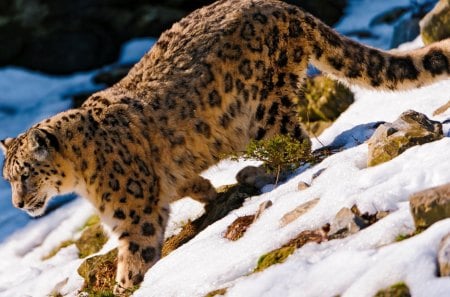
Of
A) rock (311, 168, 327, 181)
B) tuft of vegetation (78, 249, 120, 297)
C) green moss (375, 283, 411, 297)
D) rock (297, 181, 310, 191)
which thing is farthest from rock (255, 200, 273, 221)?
green moss (375, 283, 411, 297)

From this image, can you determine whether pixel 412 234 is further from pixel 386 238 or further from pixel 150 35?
pixel 150 35

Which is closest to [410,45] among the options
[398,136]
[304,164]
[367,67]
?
[367,67]

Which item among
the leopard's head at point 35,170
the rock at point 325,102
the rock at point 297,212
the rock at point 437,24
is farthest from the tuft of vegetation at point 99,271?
the rock at point 437,24

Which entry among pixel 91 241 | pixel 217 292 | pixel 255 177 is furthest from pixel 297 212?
pixel 91 241

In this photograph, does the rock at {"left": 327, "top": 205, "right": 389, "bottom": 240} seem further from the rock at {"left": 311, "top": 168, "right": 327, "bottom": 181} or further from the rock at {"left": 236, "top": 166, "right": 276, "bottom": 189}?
the rock at {"left": 236, "top": 166, "right": 276, "bottom": 189}

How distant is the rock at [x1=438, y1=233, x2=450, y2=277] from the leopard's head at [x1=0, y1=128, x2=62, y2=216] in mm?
3590

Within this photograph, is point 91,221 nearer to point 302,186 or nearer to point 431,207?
point 302,186

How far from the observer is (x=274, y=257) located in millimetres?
5027

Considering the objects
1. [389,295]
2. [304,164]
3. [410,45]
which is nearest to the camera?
[389,295]

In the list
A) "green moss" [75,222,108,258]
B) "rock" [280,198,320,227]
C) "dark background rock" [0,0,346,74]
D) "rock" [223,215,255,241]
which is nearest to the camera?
"rock" [280,198,320,227]

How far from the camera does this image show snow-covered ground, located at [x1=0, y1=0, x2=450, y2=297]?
14.2ft

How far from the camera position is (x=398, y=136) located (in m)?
5.67

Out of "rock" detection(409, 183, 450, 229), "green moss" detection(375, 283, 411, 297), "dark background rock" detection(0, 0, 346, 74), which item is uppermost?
"dark background rock" detection(0, 0, 346, 74)

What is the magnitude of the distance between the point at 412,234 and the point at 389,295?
51 centimetres
